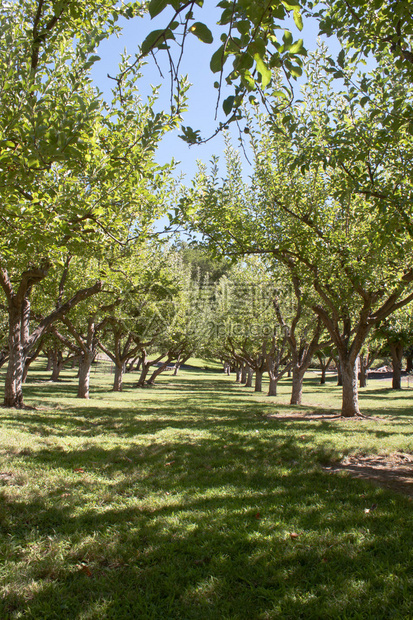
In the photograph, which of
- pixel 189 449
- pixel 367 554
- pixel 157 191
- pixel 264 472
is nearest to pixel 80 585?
pixel 367 554

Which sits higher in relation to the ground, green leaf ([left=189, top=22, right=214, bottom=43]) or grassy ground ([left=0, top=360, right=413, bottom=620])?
green leaf ([left=189, top=22, right=214, bottom=43])

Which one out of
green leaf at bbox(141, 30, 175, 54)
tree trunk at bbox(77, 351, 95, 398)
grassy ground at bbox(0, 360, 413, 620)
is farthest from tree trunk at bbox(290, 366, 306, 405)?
green leaf at bbox(141, 30, 175, 54)

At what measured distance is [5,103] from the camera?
210 inches

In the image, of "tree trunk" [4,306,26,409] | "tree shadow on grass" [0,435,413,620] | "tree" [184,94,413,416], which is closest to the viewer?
"tree shadow on grass" [0,435,413,620]

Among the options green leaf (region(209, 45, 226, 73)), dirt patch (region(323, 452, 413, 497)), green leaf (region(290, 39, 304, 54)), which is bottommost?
dirt patch (region(323, 452, 413, 497))

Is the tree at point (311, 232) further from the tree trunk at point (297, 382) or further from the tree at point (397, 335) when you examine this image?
the tree at point (397, 335)

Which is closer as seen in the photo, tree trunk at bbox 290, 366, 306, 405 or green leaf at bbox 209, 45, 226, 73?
green leaf at bbox 209, 45, 226, 73

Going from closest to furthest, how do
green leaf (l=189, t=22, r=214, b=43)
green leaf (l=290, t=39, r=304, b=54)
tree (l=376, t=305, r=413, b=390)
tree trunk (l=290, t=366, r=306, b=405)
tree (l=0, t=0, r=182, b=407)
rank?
green leaf (l=189, t=22, r=214, b=43), green leaf (l=290, t=39, r=304, b=54), tree (l=0, t=0, r=182, b=407), tree trunk (l=290, t=366, r=306, b=405), tree (l=376, t=305, r=413, b=390)

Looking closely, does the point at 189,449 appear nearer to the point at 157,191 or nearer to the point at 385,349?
the point at 157,191

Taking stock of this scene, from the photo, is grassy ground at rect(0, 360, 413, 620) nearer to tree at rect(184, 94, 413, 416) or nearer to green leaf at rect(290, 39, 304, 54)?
green leaf at rect(290, 39, 304, 54)

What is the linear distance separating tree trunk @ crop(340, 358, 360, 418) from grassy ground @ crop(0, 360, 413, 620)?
567 cm

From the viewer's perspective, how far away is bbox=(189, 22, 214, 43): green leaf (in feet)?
7.95

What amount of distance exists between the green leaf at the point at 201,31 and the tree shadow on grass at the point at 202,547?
4.15m

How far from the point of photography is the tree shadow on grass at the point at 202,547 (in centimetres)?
310
